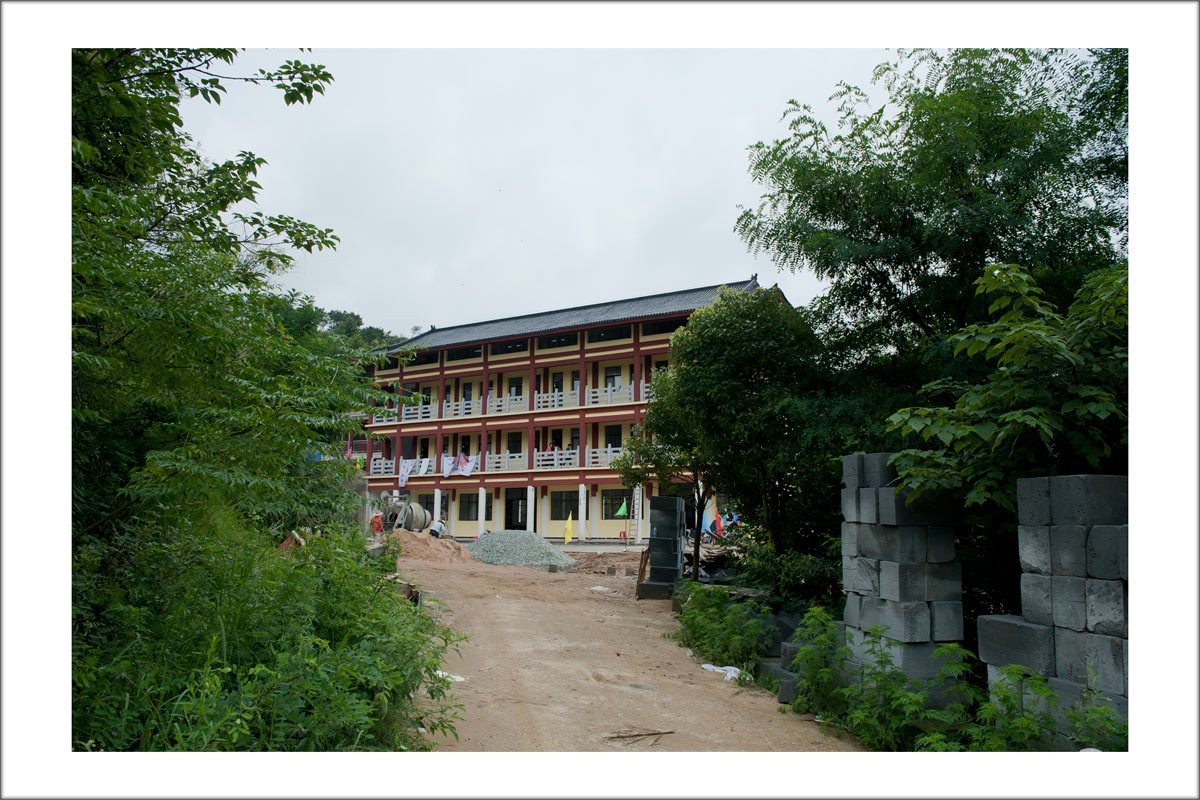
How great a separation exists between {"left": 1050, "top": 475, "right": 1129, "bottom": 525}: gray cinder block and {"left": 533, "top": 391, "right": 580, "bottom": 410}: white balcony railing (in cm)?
2694

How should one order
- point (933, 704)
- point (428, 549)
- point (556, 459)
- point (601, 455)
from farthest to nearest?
1. point (556, 459)
2. point (601, 455)
3. point (428, 549)
4. point (933, 704)

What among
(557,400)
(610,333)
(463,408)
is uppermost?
(610,333)

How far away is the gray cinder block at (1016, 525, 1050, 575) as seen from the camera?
5.17 m

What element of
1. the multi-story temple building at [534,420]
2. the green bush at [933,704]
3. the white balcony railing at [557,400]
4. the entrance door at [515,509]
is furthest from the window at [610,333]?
the green bush at [933,704]

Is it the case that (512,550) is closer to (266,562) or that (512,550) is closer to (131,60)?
(266,562)

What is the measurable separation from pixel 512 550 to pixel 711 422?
12.3 m

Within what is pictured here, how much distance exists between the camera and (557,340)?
32219 millimetres

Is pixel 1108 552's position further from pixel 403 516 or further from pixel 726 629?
pixel 403 516

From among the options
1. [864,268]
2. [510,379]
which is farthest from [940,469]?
[510,379]

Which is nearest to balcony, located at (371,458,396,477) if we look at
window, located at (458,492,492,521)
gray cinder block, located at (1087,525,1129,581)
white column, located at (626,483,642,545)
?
window, located at (458,492,492,521)

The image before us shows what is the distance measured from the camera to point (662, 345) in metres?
29.1

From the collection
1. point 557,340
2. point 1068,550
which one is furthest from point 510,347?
point 1068,550

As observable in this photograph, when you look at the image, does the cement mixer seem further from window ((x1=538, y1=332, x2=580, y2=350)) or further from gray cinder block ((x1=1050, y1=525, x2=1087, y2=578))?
gray cinder block ((x1=1050, y1=525, x2=1087, y2=578))

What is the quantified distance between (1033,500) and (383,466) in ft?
106
